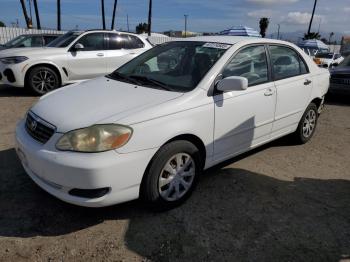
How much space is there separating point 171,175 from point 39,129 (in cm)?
126

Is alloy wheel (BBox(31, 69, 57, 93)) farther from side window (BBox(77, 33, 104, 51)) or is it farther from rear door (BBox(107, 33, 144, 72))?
rear door (BBox(107, 33, 144, 72))

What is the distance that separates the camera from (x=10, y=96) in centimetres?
842

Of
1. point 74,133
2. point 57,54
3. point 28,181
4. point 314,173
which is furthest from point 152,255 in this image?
point 57,54

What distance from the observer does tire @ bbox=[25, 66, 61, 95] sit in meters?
8.20

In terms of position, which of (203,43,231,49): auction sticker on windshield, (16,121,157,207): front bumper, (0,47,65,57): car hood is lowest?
(16,121,157,207): front bumper

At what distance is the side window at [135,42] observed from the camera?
957cm

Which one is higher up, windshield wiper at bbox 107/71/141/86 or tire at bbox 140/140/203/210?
windshield wiper at bbox 107/71/141/86

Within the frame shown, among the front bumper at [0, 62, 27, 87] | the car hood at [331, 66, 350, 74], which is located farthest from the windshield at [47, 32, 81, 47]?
the car hood at [331, 66, 350, 74]

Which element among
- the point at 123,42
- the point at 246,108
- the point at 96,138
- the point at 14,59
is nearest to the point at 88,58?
the point at 123,42

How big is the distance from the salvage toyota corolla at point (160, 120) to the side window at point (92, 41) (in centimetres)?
488

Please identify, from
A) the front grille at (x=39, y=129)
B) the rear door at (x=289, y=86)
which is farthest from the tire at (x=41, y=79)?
the rear door at (x=289, y=86)

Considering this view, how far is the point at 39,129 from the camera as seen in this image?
3.12m

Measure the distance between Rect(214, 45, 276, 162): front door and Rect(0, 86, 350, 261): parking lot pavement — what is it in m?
0.47

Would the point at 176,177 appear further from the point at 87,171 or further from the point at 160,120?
the point at 87,171
